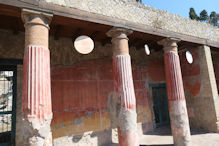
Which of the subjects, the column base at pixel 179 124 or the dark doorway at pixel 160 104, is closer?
the column base at pixel 179 124

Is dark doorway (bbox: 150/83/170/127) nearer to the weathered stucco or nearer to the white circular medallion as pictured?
the weathered stucco

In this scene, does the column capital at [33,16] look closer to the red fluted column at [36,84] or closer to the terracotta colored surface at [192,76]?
the red fluted column at [36,84]

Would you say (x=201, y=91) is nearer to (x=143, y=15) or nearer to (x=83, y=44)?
(x=143, y=15)

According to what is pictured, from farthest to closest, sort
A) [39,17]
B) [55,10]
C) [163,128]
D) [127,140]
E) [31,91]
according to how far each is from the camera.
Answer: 1. [163,128]
2. [127,140]
3. [55,10]
4. [39,17]
5. [31,91]

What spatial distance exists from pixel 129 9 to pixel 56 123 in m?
3.89

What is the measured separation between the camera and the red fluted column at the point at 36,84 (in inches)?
95.7

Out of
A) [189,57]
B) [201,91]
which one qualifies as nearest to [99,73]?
[189,57]

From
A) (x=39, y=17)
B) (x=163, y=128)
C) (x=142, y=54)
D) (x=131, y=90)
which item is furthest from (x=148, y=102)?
(x=39, y=17)

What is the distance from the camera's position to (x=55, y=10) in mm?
3020

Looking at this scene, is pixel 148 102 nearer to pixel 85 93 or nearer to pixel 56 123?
pixel 85 93

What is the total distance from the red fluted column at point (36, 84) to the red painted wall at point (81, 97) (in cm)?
188

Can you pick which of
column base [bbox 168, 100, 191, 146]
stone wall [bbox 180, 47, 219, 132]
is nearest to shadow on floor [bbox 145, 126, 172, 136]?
stone wall [bbox 180, 47, 219, 132]

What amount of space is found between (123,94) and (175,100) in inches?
75.5

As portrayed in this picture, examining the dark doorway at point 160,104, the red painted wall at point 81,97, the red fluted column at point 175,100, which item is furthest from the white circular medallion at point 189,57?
the red painted wall at point 81,97
